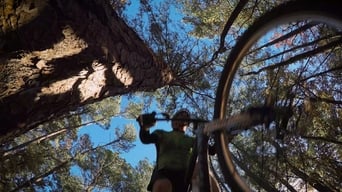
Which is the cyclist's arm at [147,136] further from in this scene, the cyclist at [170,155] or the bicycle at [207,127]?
the bicycle at [207,127]

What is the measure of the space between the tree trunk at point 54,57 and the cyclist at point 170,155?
A: 2.87 feet

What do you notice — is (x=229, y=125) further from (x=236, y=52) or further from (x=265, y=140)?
(x=236, y=52)

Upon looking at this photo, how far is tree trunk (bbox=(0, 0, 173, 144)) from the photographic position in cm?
272

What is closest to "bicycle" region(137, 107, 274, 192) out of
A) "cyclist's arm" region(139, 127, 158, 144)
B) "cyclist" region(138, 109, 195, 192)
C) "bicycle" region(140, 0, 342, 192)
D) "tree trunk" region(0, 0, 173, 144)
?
"bicycle" region(140, 0, 342, 192)

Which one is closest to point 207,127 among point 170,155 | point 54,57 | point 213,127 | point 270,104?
point 213,127

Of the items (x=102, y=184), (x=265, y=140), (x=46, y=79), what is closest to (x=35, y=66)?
(x=46, y=79)

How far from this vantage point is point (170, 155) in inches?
132

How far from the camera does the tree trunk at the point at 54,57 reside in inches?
107

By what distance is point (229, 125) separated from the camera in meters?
1.82

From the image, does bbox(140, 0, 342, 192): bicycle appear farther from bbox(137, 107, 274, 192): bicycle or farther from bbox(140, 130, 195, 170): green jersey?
bbox(140, 130, 195, 170): green jersey

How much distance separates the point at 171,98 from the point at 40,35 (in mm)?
5868

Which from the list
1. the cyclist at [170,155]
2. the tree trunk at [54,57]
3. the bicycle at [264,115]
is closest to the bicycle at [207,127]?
the bicycle at [264,115]

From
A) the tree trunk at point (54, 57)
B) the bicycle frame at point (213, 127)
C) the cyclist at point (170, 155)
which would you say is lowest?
the bicycle frame at point (213, 127)

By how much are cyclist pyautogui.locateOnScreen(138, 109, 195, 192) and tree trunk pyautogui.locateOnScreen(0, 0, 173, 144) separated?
88 cm
